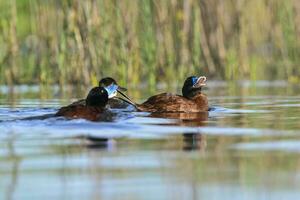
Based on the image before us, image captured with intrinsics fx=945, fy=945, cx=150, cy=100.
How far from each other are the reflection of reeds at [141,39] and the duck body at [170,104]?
13.2 ft

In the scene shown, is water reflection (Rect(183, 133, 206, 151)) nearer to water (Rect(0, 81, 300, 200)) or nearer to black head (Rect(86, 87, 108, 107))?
water (Rect(0, 81, 300, 200))

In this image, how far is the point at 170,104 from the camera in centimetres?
1227

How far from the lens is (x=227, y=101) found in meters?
14.3

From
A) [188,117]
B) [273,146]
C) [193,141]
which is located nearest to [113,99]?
[188,117]

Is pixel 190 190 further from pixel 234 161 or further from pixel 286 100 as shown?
pixel 286 100

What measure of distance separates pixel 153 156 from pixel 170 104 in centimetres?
538

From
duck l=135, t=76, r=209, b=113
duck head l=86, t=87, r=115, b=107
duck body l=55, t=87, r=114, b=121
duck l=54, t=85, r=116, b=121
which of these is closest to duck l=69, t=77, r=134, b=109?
duck l=135, t=76, r=209, b=113

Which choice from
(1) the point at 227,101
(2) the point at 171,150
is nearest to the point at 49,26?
(1) the point at 227,101

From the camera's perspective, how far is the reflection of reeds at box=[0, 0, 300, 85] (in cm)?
1639

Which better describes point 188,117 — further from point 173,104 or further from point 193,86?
point 193,86

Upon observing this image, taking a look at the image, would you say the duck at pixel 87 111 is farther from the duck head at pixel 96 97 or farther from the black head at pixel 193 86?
the black head at pixel 193 86

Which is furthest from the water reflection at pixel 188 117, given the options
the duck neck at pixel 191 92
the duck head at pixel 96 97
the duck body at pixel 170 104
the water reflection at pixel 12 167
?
the water reflection at pixel 12 167

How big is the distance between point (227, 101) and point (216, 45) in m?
5.22

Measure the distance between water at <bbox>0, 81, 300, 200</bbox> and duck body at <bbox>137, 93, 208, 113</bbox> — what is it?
618 millimetres
